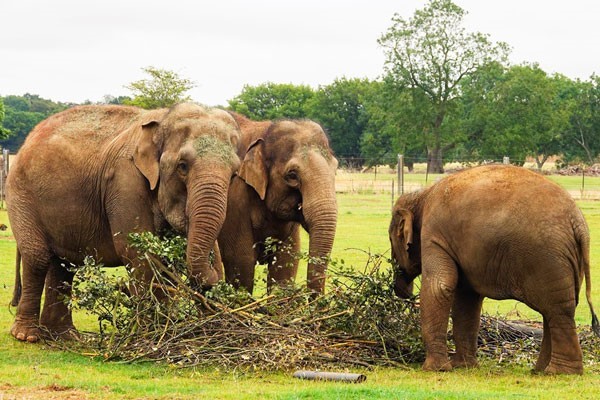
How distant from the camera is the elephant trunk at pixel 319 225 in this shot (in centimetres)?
1309

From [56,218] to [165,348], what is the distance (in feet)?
9.36

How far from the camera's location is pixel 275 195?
14133 mm

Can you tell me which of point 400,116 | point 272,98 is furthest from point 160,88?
point 272,98

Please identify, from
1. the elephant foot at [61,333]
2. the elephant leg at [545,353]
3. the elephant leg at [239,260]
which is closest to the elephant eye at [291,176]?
the elephant leg at [239,260]

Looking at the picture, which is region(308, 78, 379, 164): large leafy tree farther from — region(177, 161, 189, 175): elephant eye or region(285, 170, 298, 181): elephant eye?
region(177, 161, 189, 175): elephant eye

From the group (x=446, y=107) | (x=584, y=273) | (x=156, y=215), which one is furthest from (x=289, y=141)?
(x=446, y=107)

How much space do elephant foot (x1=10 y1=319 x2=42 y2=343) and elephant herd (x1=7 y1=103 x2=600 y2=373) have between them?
0.06ft

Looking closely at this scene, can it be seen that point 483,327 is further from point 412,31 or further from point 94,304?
point 412,31

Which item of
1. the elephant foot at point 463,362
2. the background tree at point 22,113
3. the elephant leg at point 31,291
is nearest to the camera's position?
the elephant foot at point 463,362

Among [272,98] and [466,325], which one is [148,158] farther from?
[272,98]

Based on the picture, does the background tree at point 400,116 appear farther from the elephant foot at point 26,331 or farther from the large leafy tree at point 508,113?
the elephant foot at point 26,331

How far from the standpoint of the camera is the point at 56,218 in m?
13.1

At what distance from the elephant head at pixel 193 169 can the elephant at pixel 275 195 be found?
1.34 metres

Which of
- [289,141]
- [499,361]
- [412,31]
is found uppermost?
[412,31]
